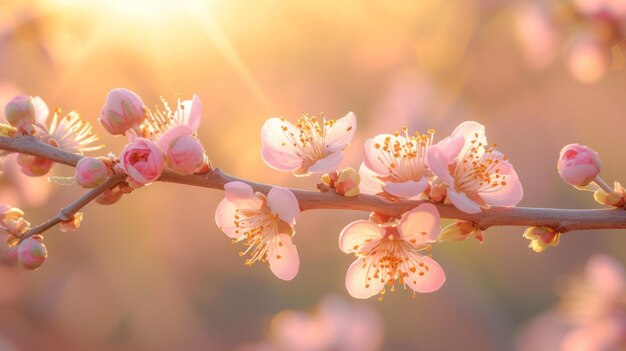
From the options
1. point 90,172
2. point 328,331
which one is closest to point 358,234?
point 90,172

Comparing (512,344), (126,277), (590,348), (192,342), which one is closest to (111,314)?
(126,277)

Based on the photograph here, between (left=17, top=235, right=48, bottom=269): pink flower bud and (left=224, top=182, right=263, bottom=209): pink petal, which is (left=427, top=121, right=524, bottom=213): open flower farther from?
(left=17, top=235, right=48, bottom=269): pink flower bud

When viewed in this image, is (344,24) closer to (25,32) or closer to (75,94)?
(75,94)

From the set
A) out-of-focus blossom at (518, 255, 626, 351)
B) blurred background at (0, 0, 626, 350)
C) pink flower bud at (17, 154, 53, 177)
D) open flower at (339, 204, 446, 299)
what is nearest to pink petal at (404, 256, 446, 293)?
open flower at (339, 204, 446, 299)

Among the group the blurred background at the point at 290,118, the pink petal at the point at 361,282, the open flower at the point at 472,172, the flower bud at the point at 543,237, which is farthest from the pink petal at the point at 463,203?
the blurred background at the point at 290,118

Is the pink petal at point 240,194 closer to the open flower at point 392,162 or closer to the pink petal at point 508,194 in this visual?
the open flower at point 392,162

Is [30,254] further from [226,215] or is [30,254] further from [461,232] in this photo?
[461,232]

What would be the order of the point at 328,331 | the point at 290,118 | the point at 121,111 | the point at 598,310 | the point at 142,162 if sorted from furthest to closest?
the point at 290,118 → the point at 328,331 → the point at 598,310 → the point at 121,111 → the point at 142,162
